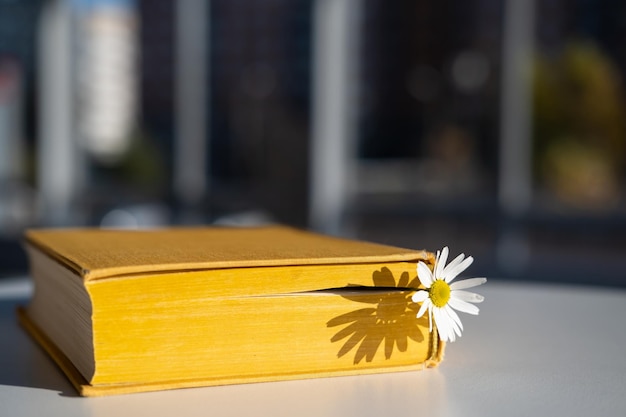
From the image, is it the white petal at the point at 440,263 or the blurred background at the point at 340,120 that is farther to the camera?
the blurred background at the point at 340,120

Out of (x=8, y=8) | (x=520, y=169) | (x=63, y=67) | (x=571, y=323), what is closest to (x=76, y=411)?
(x=571, y=323)

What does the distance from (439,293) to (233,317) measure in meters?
0.12

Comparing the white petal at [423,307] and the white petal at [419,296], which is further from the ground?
the white petal at [419,296]

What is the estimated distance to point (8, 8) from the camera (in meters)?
4.68

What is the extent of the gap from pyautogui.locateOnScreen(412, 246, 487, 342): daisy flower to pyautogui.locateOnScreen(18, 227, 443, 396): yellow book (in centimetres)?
1

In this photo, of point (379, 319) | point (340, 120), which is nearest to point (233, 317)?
point (379, 319)

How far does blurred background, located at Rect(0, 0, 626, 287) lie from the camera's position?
3.65 meters

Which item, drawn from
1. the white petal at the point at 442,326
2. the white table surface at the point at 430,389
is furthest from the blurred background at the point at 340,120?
the white petal at the point at 442,326

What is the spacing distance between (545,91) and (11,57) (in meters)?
3.07

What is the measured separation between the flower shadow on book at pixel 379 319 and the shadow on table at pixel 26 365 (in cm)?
16

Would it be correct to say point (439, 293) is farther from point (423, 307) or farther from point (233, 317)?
point (233, 317)

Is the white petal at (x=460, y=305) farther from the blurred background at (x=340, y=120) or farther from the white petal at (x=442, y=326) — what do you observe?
the blurred background at (x=340, y=120)

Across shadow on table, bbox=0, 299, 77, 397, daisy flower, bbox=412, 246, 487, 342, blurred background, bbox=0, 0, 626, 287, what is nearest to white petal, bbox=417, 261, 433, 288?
daisy flower, bbox=412, 246, 487, 342

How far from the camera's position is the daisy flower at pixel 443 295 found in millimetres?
477
